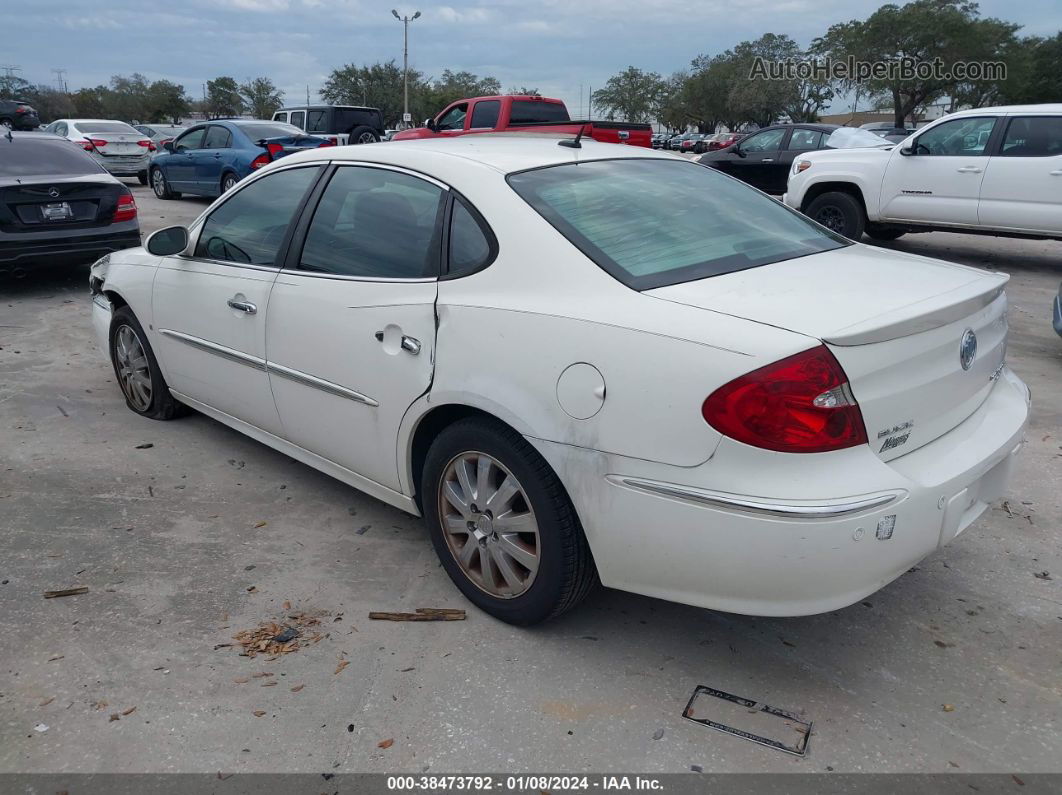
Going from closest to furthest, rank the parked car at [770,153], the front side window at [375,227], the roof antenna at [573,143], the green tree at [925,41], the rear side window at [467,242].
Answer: the rear side window at [467,242], the front side window at [375,227], the roof antenna at [573,143], the parked car at [770,153], the green tree at [925,41]

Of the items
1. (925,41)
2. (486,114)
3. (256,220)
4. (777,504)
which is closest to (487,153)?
(256,220)

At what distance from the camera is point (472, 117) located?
14180 millimetres

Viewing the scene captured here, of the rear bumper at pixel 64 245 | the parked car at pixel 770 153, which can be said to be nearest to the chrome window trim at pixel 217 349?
the rear bumper at pixel 64 245

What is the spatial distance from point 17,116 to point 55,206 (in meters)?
29.2

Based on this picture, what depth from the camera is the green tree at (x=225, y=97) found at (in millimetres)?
77562

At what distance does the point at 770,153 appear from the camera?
1378cm

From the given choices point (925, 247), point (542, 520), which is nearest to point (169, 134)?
point (925, 247)

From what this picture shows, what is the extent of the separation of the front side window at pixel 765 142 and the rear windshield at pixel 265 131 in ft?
24.4

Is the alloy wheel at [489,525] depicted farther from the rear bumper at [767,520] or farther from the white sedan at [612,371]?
the rear bumper at [767,520]

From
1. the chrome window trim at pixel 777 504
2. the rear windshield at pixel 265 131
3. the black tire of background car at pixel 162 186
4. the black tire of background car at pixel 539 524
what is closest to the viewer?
the chrome window trim at pixel 777 504

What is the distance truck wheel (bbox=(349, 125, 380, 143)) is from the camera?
1871cm

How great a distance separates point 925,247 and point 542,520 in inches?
414

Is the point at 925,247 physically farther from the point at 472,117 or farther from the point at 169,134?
the point at 169,134

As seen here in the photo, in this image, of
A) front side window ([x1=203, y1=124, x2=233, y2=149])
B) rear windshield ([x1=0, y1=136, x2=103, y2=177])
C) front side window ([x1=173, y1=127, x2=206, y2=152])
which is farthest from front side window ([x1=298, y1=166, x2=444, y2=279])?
front side window ([x1=173, y1=127, x2=206, y2=152])
